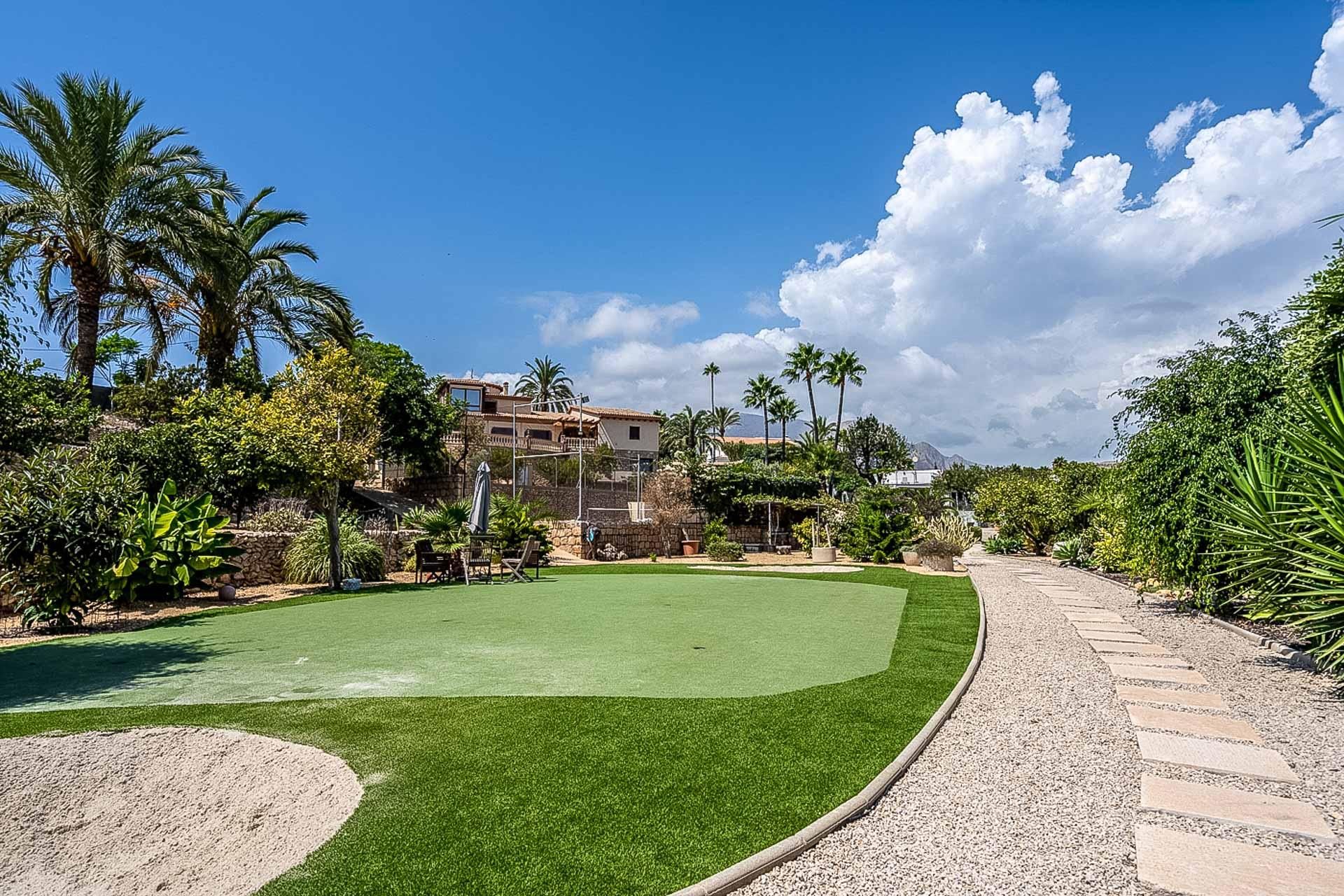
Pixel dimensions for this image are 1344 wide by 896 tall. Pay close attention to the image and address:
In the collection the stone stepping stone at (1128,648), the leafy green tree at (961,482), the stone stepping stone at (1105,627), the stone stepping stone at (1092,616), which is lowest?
the stone stepping stone at (1128,648)

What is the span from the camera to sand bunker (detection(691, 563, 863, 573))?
19344 mm

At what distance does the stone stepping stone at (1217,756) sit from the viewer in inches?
179

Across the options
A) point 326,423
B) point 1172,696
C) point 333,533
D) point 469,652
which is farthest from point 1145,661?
point 326,423

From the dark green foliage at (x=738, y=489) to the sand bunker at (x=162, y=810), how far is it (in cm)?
2329

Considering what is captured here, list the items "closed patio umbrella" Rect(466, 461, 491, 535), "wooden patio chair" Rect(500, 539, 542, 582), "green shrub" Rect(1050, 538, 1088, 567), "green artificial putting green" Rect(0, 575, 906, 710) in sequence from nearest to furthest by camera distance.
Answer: "green artificial putting green" Rect(0, 575, 906, 710) < "wooden patio chair" Rect(500, 539, 542, 582) < "closed patio umbrella" Rect(466, 461, 491, 535) < "green shrub" Rect(1050, 538, 1088, 567)

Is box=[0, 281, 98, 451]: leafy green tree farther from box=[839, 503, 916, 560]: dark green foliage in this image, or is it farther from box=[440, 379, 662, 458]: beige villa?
box=[440, 379, 662, 458]: beige villa

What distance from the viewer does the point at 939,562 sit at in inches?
768

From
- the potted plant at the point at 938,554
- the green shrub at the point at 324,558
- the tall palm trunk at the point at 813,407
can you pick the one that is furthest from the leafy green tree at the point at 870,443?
the green shrub at the point at 324,558

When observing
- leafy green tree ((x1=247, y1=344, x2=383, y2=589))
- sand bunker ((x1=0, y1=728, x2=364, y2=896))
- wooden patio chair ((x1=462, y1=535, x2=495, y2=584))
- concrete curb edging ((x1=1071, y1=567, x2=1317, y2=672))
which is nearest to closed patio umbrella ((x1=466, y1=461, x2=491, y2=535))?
wooden patio chair ((x1=462, y1=535, x2=495, y2=584))

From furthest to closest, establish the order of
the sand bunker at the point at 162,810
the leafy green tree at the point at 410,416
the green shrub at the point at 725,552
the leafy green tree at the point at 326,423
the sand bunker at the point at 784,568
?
the leafy green tree at the point at 410,416 → the green shrub at the point at 725,552 → the sand bunker at the point at 784,568 → the leafy green tree at the point at 326,423 → the sand bunker at the point at 162,810

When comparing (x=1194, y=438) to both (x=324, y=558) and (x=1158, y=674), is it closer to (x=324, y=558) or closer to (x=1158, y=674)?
(x=1158, y=674)

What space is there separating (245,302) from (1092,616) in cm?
2332

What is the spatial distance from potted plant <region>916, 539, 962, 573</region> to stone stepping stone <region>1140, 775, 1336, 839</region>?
50.7 feet

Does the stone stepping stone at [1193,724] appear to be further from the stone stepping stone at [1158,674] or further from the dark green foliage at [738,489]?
the dark green foliage at [738,489]
